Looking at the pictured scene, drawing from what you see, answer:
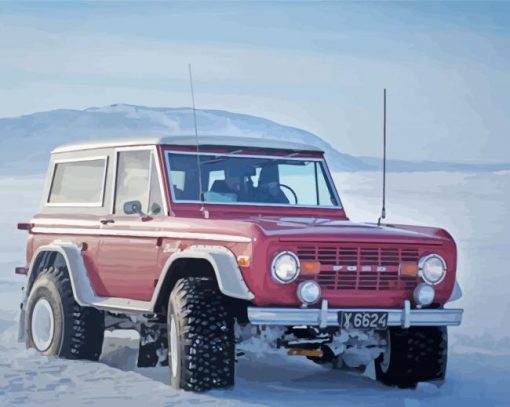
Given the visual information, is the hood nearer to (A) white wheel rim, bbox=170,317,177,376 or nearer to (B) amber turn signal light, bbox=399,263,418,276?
(B) amber turn signal light, bbox=399,263,418,276

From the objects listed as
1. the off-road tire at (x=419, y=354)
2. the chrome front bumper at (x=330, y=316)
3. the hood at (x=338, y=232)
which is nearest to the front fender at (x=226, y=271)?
the chrome front bumper at (x=330, y=316)

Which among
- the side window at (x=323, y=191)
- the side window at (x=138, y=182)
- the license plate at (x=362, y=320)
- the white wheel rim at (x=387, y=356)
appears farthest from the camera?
the side window at (x=323, y=191)

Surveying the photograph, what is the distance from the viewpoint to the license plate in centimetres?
902

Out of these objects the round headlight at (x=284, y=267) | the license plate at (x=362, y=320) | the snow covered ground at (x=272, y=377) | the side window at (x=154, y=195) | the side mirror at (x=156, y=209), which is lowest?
the snow covered ground at (x=272, y=377)

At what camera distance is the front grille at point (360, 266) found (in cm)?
911

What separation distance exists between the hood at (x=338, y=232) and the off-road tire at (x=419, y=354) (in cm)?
77

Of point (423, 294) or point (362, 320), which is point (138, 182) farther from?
point (423, 294)

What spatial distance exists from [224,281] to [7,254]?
17.6 metres

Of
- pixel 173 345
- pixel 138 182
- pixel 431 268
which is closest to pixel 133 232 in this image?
pixel 138 182

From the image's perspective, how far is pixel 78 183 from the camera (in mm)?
11875

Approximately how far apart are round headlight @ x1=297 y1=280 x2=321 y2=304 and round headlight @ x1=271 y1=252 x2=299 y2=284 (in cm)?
9

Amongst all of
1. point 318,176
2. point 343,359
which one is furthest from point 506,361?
point 318,176

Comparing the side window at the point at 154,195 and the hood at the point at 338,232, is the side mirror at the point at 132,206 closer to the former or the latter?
the side window at the point at 154,195

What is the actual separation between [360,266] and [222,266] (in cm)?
100
